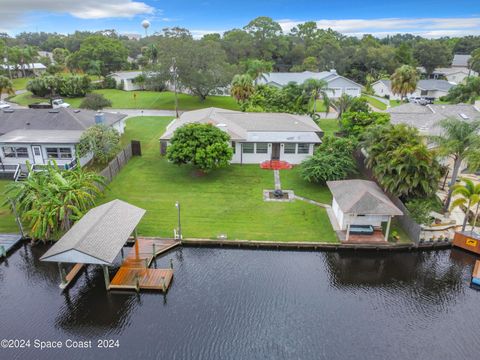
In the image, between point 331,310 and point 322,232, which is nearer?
point 331,310

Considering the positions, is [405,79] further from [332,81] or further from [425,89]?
[425,89]

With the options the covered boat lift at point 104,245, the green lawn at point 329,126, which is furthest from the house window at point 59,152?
the green lawn at point 329,126

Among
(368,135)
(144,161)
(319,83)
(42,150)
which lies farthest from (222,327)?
(319,83)

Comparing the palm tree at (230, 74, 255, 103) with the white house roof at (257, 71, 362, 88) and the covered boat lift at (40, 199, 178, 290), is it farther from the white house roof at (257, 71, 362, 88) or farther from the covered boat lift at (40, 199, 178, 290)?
the covered boat lift at (40, 199, 178, 290)

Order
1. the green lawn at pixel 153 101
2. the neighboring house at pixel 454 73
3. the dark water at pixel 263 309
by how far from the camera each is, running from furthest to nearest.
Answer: the neighboring house at pixel 454 73, the green lawn at pixel 153 101, the dark water at pixel 263 309

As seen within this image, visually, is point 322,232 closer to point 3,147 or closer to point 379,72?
point 3,147

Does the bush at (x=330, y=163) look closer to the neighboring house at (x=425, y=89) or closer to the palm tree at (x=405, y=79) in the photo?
the palm tree at (x=405, y=79)
